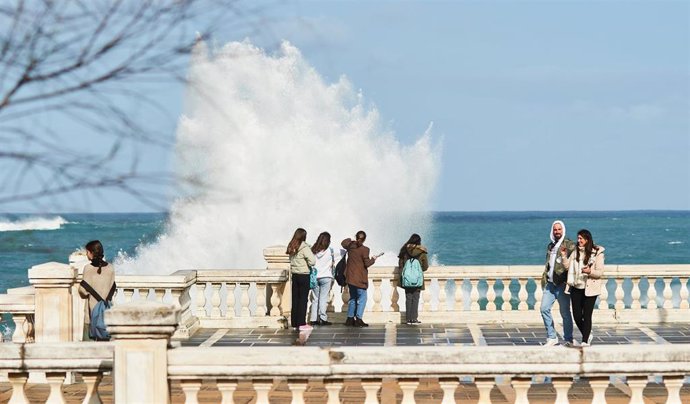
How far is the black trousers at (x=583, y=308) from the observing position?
42.9 feet

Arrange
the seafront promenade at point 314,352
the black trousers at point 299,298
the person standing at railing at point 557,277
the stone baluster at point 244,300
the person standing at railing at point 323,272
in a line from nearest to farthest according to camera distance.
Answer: the seafront promenade at point 314,352 → the person standing at railing at point 557,277 → the black trousers at point 299,298 → the person standing at railing at point 323,272 → the stone baluster at point 244,300

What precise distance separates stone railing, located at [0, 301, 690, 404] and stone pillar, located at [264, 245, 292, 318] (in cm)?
991

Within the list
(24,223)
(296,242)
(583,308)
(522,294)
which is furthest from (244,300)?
(24,223)

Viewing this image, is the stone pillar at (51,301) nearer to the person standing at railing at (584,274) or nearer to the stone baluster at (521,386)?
the person standing at railing at (584,274)

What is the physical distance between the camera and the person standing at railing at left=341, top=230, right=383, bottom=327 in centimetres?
1688

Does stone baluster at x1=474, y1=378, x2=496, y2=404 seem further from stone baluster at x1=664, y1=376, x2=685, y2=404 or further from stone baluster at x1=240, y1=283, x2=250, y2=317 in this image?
stone baluster at x1=240, y1=283, x2=250, y2=317

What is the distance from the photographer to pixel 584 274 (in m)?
12.9

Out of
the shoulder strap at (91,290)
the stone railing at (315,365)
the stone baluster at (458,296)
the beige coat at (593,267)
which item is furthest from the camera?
the stone baluster at (458,296)

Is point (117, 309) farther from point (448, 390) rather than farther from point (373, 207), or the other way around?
point (373, 207)

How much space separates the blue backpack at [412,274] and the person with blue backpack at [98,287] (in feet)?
20.3

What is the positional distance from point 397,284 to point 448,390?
9.94m

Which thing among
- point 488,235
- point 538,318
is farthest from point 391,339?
point 488,235

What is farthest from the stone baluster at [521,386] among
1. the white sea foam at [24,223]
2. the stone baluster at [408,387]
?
the white sea foam at [24,223]

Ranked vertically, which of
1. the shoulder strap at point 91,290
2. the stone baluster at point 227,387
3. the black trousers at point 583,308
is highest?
the shoulder strap at point 91,290
